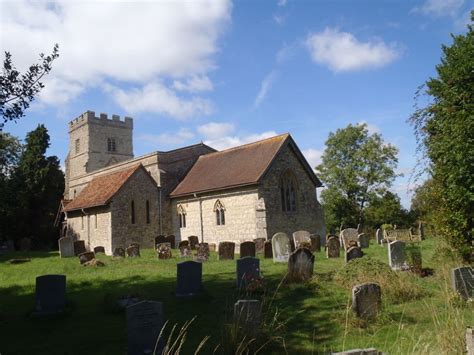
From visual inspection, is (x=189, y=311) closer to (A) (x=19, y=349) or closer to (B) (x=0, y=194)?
(A) (x=19, y=349)

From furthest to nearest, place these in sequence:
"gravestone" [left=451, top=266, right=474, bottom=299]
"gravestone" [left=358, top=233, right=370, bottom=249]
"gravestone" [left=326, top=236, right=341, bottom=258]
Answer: "gravestone" [left=358, top=233, right=370, bottom=249], "gravestone" [left=326, top=236, right=341, bottom=258], "gravestone" [left=451, top=266, right=474, bottom=299]

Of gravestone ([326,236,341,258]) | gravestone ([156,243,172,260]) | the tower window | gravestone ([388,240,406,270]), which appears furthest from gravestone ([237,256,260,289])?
the tower window

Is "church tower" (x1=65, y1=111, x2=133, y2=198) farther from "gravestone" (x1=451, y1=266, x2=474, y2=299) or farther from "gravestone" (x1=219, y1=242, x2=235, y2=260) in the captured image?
"gravestone" (x1=451, y1=266, x2=474, y2=299)

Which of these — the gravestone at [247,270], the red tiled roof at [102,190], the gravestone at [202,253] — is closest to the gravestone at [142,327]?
the gravestone at [247,270]

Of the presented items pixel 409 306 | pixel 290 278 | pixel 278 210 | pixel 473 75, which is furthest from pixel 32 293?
pixel 278 210

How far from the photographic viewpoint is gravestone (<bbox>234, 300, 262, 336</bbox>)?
6660 millimetres

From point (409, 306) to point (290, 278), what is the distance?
3.46 meters

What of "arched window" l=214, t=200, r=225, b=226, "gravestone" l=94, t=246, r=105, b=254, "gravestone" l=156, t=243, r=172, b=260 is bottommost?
"gravestone" l=156, t=243, r=172, b=260

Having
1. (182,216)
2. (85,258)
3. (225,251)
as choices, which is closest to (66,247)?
(85,258)

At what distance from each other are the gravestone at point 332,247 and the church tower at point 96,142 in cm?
3863

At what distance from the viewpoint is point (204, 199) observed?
26531mm

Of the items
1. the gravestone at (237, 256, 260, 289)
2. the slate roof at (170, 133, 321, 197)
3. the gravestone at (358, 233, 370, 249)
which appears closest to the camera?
the gravestone at (237, 256, 260, 289)

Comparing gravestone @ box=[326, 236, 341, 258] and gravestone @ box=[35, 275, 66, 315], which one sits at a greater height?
gravestone @ box=[326, 236, 341, 258]

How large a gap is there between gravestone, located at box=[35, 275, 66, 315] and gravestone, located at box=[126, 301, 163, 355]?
369 centimetres
